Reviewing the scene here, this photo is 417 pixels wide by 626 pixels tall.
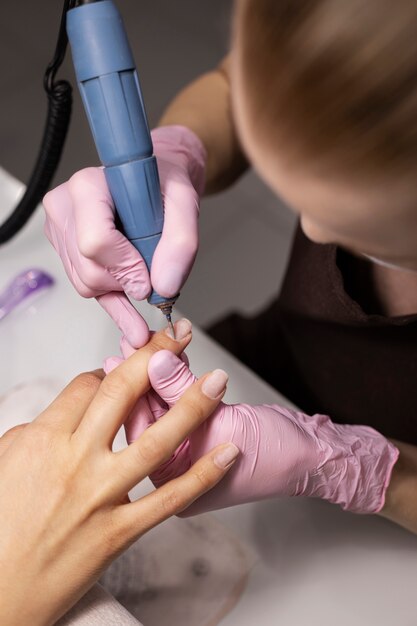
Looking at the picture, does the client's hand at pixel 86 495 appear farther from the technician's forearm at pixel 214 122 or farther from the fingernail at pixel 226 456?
the technician's forearm at pixel 214 122

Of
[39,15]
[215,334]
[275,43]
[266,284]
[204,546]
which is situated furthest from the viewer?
[39,15]

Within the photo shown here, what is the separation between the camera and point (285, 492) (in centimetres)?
69

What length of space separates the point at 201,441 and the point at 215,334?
22.4 inches

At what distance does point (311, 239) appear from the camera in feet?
2.31

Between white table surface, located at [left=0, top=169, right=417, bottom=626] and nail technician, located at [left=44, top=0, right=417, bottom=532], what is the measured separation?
6 cm

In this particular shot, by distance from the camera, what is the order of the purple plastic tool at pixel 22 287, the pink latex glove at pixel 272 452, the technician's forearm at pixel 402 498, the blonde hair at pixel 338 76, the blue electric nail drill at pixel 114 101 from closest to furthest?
the blonde hair at pixel 338 76 < the blue electric nail drill at pixel 114 101 < the pink latex glove at pixel 272 452 < the technician's forearm at pixel 402 498 < the purple plastic tool at pixel 22 287

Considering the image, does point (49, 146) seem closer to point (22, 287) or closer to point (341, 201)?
point (22, 287)

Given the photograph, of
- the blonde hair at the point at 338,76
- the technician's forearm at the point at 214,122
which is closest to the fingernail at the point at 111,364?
the blonde hair at the point at 338,76

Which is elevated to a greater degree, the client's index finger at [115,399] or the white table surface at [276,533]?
the client's index finger at [115,399]

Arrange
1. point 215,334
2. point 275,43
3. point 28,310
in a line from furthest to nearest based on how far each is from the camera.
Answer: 1. point 215,334
2. point 28,310
3. point 275,43

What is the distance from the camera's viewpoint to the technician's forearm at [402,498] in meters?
0.75

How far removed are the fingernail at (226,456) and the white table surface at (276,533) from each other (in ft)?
0.67

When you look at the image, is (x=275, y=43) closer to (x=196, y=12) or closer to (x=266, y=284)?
(x=266, y=284)

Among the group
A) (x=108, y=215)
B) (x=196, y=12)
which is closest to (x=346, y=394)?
(x=108, y=215)
